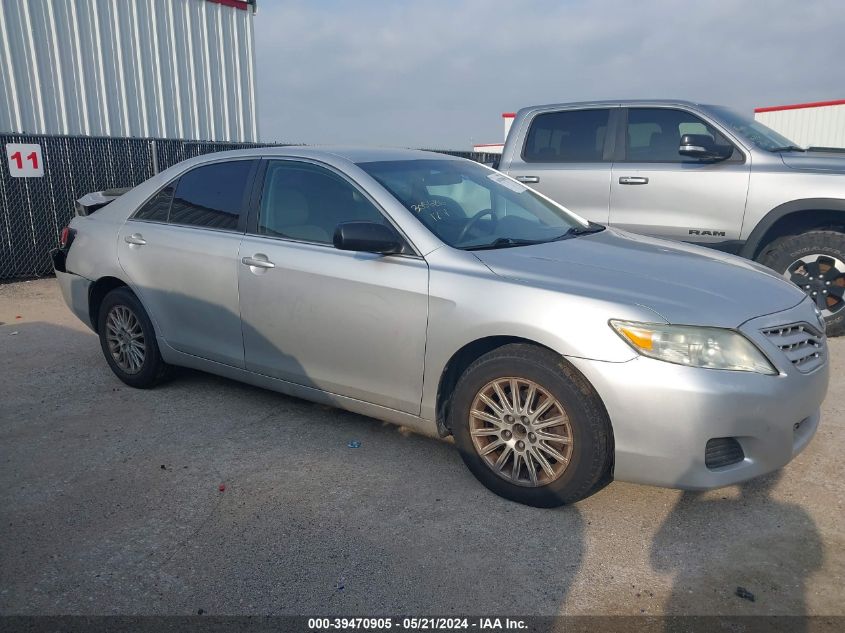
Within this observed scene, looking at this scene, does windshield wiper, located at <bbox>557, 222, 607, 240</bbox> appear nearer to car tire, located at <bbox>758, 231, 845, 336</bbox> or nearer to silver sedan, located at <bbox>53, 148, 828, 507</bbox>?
silver sedan, located at <bbox>53, 148, 828, 507</bbox>

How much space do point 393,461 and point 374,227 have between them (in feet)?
4.17

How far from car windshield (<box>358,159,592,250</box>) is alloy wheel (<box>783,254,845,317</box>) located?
8.22ft

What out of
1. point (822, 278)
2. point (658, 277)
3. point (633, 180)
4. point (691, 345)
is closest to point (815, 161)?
point (822, 278)

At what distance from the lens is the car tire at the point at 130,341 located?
4.72m

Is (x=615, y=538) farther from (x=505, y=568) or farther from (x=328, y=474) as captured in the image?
(x=328, y=474)

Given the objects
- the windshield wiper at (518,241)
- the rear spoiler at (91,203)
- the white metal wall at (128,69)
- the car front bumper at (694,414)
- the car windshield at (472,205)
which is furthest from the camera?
the white metal wall at (128,69)

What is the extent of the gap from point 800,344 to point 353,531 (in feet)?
7.10

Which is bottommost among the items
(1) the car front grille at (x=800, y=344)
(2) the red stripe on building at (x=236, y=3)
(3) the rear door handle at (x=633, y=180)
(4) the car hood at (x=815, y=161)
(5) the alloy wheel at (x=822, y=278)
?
(5) the alloy wheel at (x=822, y=278)

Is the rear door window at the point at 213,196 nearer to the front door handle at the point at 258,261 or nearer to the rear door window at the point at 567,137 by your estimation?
the front door handle at the point at 258,261

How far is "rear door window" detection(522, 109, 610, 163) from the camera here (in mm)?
6703

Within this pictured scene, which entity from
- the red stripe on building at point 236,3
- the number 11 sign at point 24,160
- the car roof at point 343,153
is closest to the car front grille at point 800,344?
the car roof at point 343,153

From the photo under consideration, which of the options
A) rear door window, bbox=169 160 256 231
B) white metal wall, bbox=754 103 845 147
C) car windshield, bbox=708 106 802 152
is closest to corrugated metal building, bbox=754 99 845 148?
white metal wall, bbox=754 103 845 147

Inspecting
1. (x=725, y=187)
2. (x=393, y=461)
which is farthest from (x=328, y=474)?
(x=725, y=187)

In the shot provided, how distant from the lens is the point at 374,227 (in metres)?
3.47
